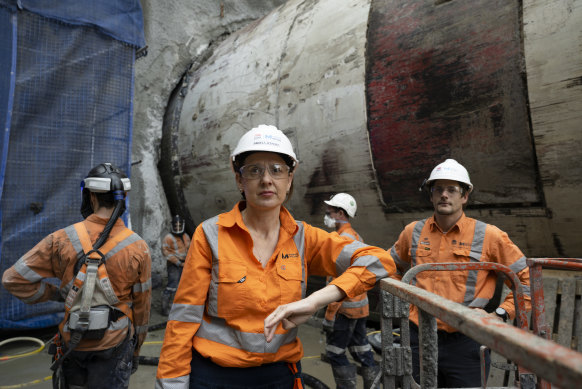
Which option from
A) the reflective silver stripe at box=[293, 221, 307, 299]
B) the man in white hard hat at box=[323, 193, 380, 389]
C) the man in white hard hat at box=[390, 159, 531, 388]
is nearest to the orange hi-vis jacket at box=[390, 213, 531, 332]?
the man in white hard hat at box=[390, 159, 531, 388]

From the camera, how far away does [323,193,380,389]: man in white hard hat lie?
3326 millimetres

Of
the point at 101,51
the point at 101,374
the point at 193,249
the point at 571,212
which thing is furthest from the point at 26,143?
the point at 571,212

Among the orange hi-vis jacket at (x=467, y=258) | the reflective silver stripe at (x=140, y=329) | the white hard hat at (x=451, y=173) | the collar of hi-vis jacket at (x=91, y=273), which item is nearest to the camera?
the collar of hi-vis jacket at (x=91, y=273)

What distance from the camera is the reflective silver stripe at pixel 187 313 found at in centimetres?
149

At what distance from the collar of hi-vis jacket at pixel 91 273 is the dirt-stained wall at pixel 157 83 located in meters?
4.37

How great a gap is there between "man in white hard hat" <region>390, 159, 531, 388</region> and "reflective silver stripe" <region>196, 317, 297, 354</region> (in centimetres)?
119

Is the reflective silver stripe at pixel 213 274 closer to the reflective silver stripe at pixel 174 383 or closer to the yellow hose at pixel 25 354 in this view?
the reflective silver stripe at pixel 174 383

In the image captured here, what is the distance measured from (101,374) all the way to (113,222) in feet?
2.84

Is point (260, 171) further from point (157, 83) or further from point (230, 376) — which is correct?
point (157, 83)

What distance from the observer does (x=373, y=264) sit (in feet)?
5.27

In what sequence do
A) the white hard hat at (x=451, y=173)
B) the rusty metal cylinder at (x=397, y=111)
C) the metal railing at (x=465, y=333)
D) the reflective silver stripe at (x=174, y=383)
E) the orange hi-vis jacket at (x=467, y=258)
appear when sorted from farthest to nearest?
the rusty metal cylinder at (x=397, y=111) → the white hard hat at (x=451, y=173) → the orange hi-vis jacket at (x=467, y=258) → the reflective silver stripe at (x=174, y=383) → the metal railing at (x=465, y=333)

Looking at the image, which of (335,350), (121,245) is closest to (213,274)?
(121,245)

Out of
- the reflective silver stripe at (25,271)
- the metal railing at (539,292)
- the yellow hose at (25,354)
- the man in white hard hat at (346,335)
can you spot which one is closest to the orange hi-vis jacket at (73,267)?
the reflective silver stripe at (25,271)

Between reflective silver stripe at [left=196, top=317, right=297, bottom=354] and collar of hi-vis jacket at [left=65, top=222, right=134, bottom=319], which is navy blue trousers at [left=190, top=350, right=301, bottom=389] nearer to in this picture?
reflective silver stripe at [left=196, top=317, right=297, bottom=354]
